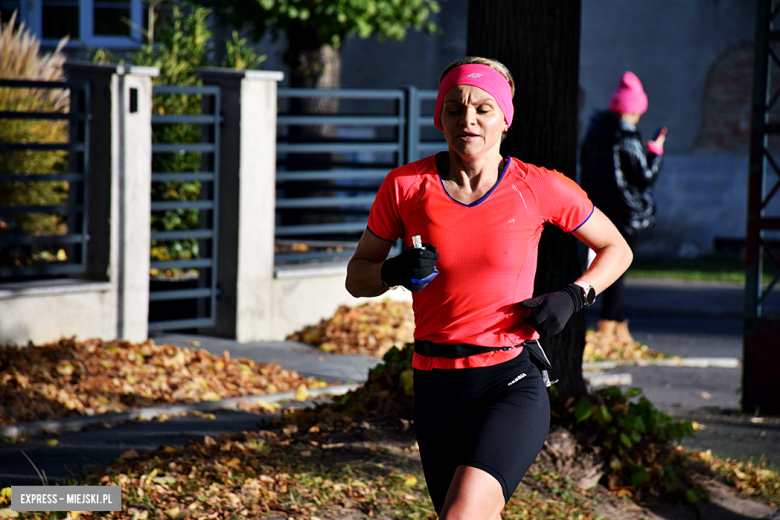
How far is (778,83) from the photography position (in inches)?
679

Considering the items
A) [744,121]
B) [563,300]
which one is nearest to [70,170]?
[563,300]

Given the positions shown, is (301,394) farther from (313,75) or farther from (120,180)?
(313,75)

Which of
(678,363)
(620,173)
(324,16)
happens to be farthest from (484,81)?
(324,16)

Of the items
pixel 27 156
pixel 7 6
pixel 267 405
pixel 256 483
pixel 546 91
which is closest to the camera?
pixel 256 483

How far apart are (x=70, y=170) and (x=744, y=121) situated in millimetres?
13934

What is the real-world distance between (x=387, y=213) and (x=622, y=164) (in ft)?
19.6

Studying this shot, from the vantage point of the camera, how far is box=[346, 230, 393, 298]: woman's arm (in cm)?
332

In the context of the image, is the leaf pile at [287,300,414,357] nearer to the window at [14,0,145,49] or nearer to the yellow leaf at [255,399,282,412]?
the yellow leaf at [255,399,282,412]

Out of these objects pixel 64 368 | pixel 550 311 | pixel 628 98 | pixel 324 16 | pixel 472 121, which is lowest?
pixel 64 368

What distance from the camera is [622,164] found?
8.84 meters

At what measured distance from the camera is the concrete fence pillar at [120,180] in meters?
7.72

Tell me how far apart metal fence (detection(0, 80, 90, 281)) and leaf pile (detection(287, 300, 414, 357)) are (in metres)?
2.20

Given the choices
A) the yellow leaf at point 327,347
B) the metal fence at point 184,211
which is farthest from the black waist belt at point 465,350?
the yellow leaf at point 327,347

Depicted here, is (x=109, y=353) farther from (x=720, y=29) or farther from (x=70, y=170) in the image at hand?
(x=720, y=29)
